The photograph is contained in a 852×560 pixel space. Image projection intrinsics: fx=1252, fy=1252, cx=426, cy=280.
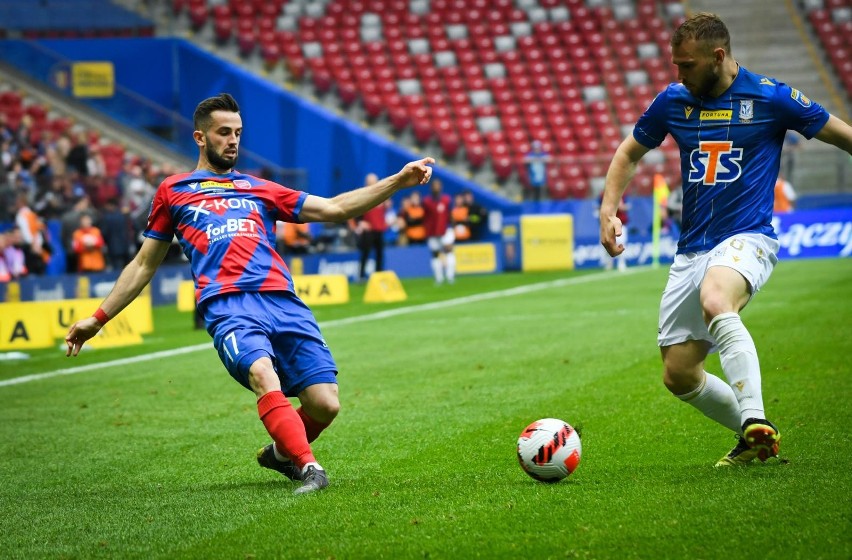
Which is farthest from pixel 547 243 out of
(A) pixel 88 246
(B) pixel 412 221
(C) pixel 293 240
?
(A) pixel 88 246

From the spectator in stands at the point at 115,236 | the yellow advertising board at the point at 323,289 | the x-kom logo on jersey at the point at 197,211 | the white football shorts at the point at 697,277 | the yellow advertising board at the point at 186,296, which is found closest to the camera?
the white football shorts at the point at 697,277

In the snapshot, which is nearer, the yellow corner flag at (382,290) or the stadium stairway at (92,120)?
the yellow corner flag at (382,290)

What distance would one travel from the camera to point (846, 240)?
3078 centimetres

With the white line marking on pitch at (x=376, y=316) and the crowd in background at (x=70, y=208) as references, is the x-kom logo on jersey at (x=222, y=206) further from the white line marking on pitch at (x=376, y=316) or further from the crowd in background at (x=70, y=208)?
the crowd in background at (x=70, y=208)

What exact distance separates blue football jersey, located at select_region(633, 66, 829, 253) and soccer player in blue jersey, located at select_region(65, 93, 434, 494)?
1.50 meters

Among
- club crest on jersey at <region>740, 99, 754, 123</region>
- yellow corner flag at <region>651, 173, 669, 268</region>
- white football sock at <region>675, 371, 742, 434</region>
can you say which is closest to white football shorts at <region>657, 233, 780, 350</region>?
white football sock at <region>675, 371, 742, 434</region>

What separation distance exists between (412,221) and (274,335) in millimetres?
24629

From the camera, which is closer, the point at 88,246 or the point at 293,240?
the point at 88,246

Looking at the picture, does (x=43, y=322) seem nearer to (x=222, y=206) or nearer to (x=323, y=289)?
(x=323, y=289)

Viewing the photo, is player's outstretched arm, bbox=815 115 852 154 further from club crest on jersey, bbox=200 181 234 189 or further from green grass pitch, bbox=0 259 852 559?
club crest on jersey, bbox=200 181 234 189

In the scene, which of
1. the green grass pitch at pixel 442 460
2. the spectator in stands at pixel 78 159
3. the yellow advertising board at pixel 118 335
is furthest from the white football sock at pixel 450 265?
the green grass pitch at pixel 442 460

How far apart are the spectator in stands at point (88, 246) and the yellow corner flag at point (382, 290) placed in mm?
5280

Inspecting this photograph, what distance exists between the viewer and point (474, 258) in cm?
3297

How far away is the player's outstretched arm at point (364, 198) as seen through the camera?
22.6 ft
